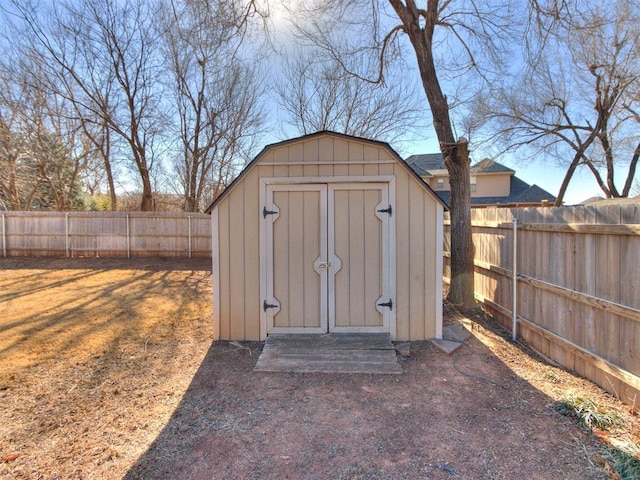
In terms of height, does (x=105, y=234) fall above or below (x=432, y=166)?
below

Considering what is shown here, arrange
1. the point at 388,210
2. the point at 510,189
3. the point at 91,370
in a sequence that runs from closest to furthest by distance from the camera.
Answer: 1. the point at 91,370
2. the point at 388,210
3. the point at 510,189

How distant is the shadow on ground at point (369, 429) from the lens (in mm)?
2203

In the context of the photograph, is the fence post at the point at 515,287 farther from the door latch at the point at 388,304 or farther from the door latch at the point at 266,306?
the door latch at the point at 266,306

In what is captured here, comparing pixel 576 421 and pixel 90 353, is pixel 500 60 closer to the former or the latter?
pixel 576 421

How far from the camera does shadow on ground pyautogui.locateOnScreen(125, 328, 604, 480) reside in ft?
7.23

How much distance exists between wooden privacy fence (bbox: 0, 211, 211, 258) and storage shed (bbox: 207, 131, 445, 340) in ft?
30.5

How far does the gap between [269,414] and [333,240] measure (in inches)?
87.6

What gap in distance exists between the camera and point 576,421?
A: 2.71m

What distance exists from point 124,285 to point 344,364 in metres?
7.47

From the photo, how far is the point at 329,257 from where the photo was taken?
14.4 feet

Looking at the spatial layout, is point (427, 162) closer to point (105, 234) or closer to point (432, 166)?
point (432, 166)

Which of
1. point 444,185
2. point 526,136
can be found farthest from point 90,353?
point 444,185

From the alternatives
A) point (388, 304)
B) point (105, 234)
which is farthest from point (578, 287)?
point (105, 234)

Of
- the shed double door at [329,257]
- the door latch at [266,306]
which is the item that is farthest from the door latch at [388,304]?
the door latch at [266,306]
